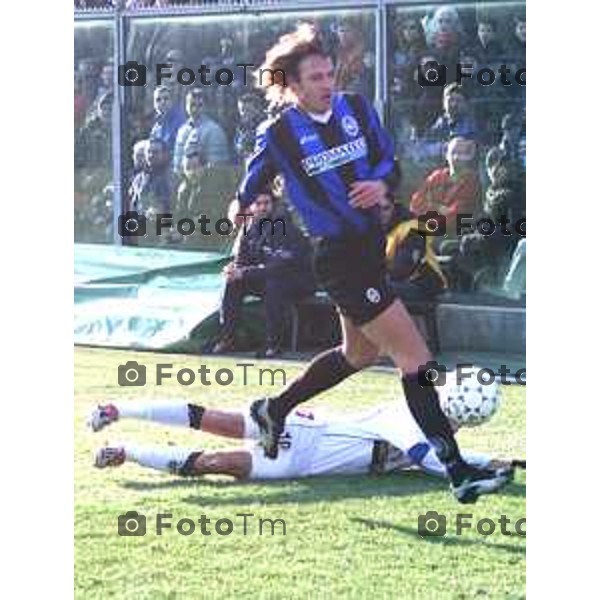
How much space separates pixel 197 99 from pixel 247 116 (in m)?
0.15

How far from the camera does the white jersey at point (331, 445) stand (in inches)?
147

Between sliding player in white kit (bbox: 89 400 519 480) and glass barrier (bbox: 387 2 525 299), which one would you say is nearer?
glass barrier (bbox: 387 2 525 299)

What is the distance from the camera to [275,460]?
12.4 ft

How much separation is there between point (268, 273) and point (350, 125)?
17.2 inches

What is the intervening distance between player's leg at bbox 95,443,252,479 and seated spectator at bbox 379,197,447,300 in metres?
0.62

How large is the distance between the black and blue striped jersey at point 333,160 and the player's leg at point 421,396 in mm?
245

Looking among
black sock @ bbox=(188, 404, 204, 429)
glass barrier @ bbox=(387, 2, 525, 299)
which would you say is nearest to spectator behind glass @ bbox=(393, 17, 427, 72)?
glass barrier @ bbox=(387, 2, 525, 299)

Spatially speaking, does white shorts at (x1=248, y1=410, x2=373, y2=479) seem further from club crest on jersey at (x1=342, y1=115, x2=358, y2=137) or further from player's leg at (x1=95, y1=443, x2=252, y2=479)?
club crest on jersey at (x1=342, y1=115, x2=358, y2=137)

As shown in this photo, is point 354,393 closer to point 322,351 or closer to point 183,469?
point 322,351

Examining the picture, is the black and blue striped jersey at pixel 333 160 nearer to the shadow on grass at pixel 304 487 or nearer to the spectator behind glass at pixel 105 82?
the spectator behind glass at pixel 105 82

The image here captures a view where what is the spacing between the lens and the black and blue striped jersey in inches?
142

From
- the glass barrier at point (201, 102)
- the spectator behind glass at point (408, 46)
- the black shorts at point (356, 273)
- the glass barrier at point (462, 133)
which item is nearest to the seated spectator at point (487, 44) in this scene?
the glass barrier at point (462, 133)

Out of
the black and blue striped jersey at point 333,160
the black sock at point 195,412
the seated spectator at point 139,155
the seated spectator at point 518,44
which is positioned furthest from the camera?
the seated spectator at point 139,155

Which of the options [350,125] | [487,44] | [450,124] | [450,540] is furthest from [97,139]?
[450,540]
